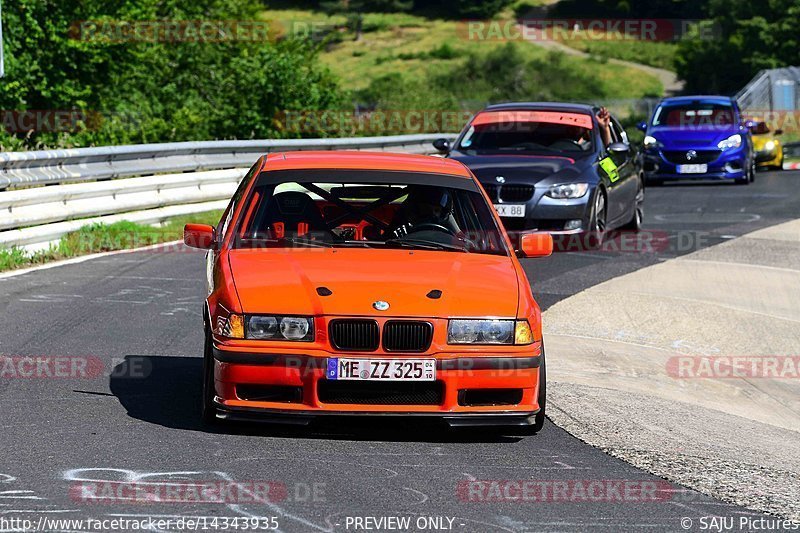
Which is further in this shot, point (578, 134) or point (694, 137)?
point (694, 137)

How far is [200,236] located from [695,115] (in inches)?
732

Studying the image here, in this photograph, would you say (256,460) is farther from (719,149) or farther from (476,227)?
(719,149)

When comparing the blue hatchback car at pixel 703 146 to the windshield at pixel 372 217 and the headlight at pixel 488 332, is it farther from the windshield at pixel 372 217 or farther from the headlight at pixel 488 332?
the headlight at pixel 488 332

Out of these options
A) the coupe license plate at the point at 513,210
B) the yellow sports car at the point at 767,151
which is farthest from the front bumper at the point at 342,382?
the yellow sports car at the point at 767,151

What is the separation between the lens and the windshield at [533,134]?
15.8 metres

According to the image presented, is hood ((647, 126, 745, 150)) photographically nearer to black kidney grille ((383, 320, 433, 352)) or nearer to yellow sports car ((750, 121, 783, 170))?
yellow sports car ((750, 121, 783, 170))

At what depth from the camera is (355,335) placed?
21.8ft

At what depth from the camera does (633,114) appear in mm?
62469

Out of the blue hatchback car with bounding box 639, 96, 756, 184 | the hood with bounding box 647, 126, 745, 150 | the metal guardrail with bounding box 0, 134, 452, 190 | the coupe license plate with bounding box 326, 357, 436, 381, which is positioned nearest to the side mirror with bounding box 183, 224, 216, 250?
the coupe license plate with bounding box 326, 357, 436, 381

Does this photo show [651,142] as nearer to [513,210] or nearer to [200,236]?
[513,210]

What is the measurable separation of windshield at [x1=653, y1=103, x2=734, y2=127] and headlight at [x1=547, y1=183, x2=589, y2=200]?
1084 centimetres

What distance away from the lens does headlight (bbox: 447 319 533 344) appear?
22.1ft

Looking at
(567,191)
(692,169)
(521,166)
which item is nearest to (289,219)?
(567,191)

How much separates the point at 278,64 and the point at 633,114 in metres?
32.4
